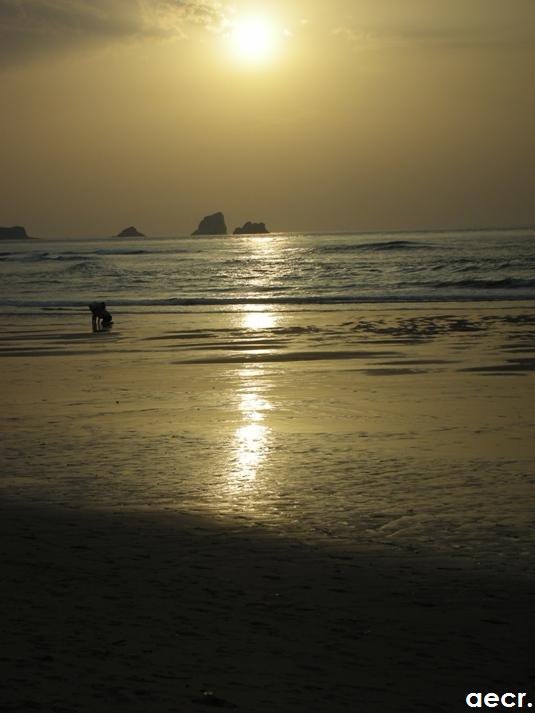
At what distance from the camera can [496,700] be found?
3.53m

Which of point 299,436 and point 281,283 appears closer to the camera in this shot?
point 299,436

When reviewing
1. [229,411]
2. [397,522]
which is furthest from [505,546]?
[229,411]

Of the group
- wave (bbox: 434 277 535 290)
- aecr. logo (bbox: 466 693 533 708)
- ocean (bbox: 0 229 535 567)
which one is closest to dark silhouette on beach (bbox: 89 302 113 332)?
ocean (bbox: 0 229 535 567)

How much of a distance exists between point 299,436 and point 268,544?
324cm

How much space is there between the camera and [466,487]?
6.66 m

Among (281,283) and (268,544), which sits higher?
(281,283)

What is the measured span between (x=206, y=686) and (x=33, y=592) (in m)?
1.36

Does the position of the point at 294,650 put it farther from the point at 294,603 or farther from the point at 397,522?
the point at 397,522

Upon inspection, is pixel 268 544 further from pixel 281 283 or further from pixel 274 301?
pixel 281 283

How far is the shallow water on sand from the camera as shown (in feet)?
19.9

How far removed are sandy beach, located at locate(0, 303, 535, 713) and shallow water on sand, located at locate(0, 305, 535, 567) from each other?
3 cm

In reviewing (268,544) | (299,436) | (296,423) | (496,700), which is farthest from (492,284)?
(496,700)

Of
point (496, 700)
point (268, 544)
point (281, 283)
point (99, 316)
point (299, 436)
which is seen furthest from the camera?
point (281, 283)

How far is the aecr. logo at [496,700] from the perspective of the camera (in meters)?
3.49
